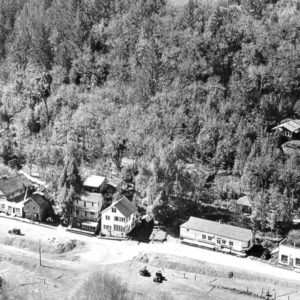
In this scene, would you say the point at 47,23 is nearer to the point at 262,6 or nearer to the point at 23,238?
the point at 262,6

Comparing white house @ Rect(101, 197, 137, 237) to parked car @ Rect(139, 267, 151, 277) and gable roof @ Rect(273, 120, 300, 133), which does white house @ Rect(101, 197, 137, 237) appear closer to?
parked car @ Rect(139, 267, 151, 277)

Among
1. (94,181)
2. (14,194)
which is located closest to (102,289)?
(94,181)

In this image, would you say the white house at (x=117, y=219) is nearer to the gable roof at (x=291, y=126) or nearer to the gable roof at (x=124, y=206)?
the gable roof at (x=124, y=206)

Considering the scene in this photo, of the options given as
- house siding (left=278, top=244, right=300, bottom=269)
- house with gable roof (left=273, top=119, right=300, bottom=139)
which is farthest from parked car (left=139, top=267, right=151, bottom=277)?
house with gable roof (left=273, top=119, right=300, bottom=139)

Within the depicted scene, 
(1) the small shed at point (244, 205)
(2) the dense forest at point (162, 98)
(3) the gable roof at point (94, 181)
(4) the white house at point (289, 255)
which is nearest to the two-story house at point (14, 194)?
(2) the dense forest at point (162, 98)

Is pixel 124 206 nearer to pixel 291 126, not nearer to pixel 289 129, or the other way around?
pixel 289 129

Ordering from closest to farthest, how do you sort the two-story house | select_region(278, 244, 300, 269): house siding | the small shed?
1. select_region(278, 244, 300, 269): house siding
2. the small shed
3. the two-story house
